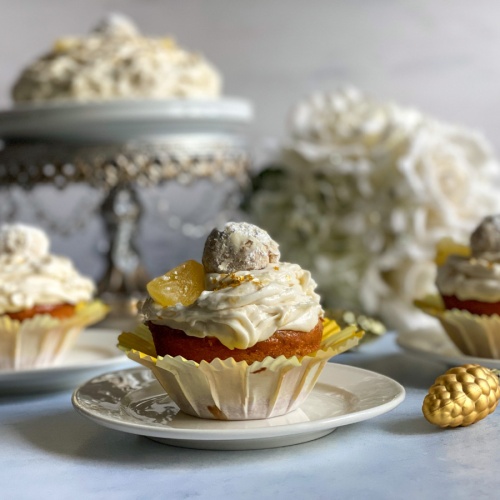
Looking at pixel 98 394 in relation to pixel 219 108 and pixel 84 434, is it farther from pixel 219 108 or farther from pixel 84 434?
pixel 219 108

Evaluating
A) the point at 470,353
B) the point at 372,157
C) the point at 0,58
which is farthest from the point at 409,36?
the point at 470,353

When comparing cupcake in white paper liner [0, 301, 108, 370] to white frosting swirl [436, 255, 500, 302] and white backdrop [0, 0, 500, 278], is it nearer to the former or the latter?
white frosting swirl [436, 255, 500, 302]

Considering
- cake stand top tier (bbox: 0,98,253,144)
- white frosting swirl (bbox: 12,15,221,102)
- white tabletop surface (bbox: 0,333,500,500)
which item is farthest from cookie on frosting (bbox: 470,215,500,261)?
white frosting swirl (bbox: 12,15,221,102)

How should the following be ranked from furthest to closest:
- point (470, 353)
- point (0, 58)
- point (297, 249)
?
point (0, 58), point (297, 249), point (470, 353)

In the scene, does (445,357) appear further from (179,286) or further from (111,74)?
(111,74)

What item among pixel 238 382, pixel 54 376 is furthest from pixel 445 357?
pixel 54 376

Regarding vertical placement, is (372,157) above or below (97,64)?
below

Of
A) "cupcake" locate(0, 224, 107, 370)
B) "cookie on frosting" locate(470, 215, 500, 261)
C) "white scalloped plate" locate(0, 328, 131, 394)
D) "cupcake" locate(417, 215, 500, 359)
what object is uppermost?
"cookie on frosting" locate(470, 215, 500, 261)
